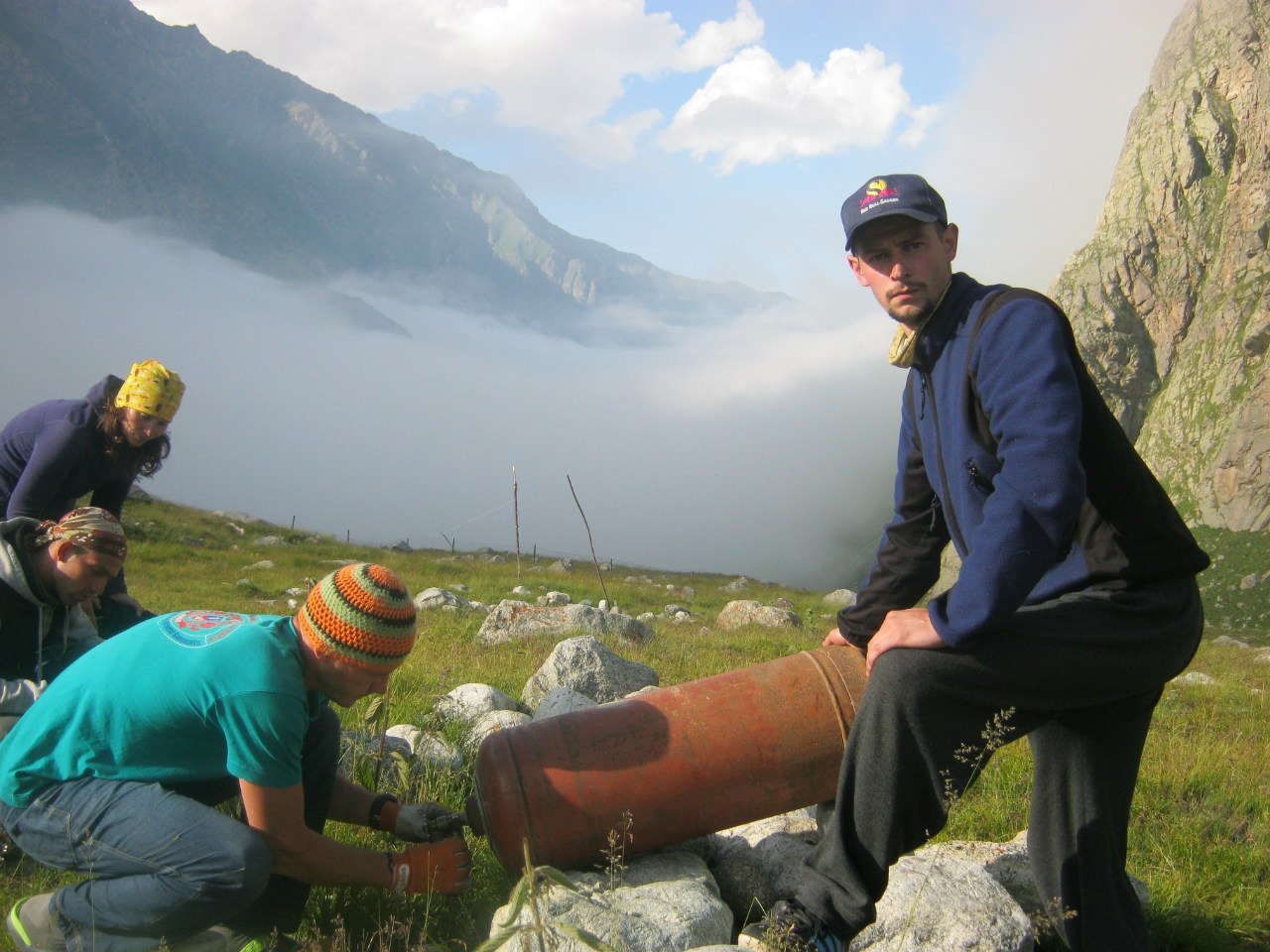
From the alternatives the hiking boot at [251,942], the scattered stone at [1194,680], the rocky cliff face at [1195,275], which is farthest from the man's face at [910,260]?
the rocky cliff face at [1195,275]

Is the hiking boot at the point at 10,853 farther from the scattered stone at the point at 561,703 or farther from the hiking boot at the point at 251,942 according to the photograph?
the scattered stone at the point at 561,703

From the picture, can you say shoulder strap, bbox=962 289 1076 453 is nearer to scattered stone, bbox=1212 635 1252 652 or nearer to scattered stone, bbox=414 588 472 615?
scattered stone, bbox=414 588 472 615

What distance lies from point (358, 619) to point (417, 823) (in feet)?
3.86

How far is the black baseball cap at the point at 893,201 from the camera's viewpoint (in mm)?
3047

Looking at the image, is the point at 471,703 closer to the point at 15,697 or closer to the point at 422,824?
the point at 422,824

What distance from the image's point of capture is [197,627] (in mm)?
3156

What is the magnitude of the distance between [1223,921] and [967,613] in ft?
8.08

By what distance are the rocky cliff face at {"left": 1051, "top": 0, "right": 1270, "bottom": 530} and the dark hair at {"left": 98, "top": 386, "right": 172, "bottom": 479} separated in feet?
265

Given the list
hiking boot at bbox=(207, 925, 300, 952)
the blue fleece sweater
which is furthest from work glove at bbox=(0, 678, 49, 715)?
the blue fleece sweater

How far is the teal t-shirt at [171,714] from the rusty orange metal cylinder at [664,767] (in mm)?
987

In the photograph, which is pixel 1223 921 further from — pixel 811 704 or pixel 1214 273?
pixel 1214 273

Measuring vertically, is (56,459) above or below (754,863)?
above

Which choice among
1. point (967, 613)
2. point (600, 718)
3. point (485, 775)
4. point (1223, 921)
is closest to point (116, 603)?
point (485, 775)

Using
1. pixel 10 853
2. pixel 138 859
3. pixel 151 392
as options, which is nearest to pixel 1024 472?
pixel 138 859
